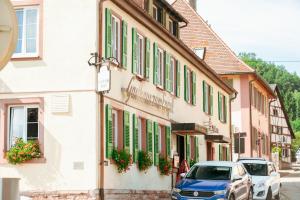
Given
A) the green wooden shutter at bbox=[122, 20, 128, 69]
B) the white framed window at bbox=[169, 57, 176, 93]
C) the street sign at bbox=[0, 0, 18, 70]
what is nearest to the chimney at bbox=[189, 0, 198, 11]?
the white framed window at bbox=[169, 57, 176, 93]

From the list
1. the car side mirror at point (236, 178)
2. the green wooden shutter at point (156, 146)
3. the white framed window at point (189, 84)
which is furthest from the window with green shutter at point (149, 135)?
the white framed window at point (189, 84)

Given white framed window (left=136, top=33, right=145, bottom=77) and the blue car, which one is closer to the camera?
the blue car

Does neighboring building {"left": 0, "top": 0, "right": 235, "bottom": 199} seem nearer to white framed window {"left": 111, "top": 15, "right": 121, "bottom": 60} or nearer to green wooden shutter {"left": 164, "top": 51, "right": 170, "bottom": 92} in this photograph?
white framed window {"left": 111, "top": 15, "right": 121, "bottom": 60}

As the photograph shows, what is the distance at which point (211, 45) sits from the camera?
47062mm

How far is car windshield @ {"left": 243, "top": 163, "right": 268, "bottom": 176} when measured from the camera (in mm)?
24078

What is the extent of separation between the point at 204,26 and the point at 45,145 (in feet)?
100

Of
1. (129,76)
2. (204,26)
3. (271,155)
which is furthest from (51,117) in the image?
(271,155)

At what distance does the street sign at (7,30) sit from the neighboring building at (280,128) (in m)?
75.8

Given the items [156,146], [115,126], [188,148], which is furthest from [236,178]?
[188,148]

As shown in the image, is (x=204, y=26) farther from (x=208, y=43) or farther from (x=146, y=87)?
(x=146, y=87)

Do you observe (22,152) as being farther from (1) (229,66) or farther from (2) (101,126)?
(1) (229,66)

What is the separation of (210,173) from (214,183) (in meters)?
1.24

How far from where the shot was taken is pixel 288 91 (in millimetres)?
129125

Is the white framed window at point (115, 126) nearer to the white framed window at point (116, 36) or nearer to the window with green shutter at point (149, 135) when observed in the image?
the white framed window at point (116, 36)
